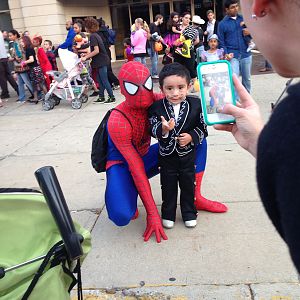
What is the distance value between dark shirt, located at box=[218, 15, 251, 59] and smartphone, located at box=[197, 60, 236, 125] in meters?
5.10

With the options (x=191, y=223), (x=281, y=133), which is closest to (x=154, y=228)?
(x=191, y=223)

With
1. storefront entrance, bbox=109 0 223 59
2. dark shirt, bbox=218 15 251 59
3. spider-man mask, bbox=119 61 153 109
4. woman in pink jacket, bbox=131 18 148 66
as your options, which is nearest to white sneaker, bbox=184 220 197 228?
spider-man mask, bbox=119 61 153 109

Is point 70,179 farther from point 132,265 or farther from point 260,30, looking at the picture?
point 260,30

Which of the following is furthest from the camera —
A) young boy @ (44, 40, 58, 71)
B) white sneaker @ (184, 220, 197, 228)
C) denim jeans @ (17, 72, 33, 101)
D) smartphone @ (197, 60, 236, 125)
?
young boy @ (44, 40, 58, 71)

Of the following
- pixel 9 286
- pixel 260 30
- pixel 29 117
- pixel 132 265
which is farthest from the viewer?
pixel 29 117

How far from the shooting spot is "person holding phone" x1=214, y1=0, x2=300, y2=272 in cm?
64

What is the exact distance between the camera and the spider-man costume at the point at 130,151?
3.05 metres

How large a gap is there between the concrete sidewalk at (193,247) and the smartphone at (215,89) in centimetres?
124

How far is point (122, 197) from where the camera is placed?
10.3ft

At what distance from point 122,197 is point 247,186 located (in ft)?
4.96

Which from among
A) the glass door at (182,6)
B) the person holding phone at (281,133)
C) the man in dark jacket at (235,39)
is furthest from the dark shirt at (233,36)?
the glass door at (182,6)

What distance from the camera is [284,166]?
64 cm

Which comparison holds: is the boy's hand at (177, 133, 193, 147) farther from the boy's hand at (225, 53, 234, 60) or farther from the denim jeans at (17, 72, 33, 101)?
the denim jeans at (17, 72, 33, 101)

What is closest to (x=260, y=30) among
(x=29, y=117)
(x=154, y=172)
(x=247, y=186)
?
(x=154, y=172)
